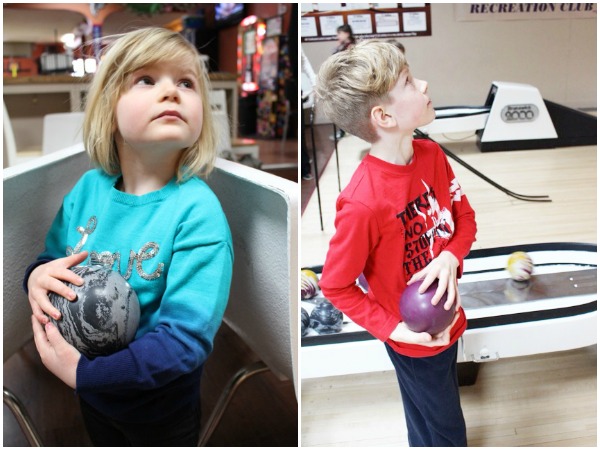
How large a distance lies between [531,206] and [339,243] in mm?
670

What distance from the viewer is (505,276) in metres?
1.44

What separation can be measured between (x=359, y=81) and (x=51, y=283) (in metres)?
0.61

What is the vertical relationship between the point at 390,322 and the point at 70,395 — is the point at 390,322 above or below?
above

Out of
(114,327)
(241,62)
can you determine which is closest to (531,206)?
(114,327)

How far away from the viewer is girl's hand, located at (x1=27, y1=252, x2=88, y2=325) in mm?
906

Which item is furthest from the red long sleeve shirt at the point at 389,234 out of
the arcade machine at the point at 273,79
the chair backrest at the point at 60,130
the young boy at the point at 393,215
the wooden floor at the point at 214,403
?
the arcade machine at the point at 273,79

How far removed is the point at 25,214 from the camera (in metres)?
1.16

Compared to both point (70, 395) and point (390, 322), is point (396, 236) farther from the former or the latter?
point (70, 395)

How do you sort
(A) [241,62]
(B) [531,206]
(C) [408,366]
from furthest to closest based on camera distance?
(A) [241,62]
(B) [531,206]
(C) [408,366]

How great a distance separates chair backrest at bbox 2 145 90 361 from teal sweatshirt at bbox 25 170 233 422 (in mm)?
96

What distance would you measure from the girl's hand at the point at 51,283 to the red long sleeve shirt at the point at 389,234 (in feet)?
1.37

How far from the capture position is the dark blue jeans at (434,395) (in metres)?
1.05

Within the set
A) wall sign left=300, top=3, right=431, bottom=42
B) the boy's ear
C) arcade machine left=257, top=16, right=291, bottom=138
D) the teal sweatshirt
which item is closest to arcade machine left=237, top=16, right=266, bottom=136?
arcade machine left=257, top=16, right=291, bottom=138

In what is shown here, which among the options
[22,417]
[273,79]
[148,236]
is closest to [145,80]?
[148,236]
